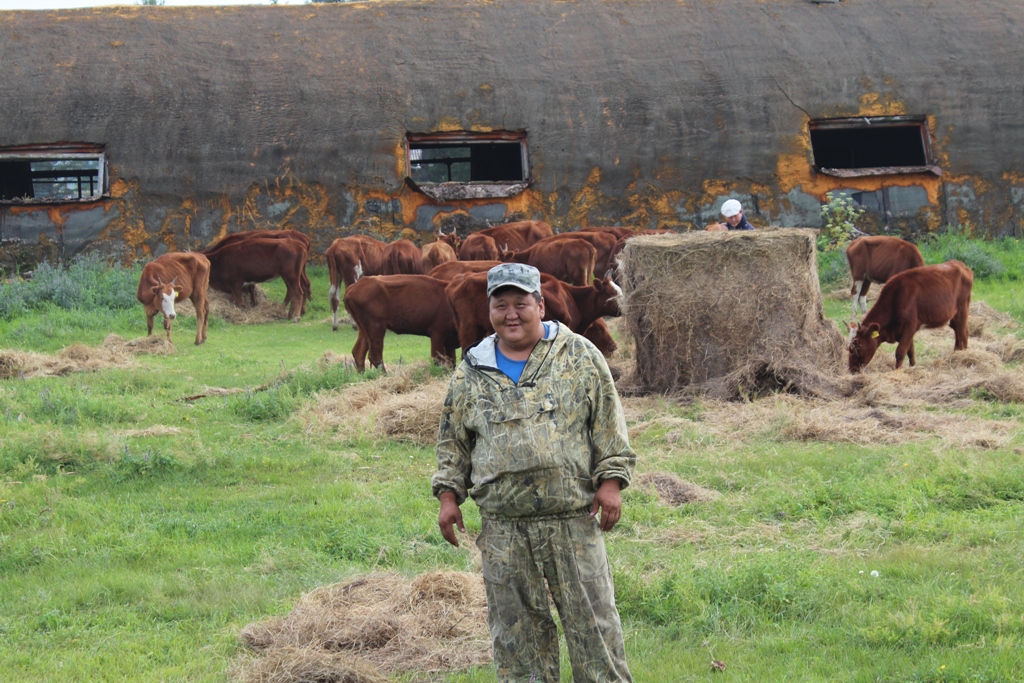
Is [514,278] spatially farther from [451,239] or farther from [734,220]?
[451,239]

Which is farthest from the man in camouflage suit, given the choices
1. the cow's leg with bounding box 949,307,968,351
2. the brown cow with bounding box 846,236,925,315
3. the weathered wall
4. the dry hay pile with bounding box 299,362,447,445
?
the weathered wall

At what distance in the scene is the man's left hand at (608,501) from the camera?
→ 14.3 ft

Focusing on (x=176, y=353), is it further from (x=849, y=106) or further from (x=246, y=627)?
(x=849, y=106)

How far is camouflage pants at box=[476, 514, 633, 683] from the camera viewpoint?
436cm

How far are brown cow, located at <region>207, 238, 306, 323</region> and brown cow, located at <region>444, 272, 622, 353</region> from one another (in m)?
7.81

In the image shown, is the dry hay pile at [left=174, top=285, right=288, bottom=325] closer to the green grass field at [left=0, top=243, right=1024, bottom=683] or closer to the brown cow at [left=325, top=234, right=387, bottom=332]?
the brown cow at [left=325, top=234, right=387, bottom=332]

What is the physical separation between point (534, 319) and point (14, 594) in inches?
152

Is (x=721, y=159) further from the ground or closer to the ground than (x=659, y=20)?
closer to the ground

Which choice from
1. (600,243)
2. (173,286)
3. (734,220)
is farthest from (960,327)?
(173,286)

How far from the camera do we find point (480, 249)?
66.8 feet

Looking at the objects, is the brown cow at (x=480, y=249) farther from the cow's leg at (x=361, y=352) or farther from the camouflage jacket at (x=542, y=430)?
the camouflage jacket at (x=542, y=430)

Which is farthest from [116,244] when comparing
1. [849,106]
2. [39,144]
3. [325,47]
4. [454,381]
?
[454,381]

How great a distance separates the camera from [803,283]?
1198 centimetres

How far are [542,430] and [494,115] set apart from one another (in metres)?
20.6
